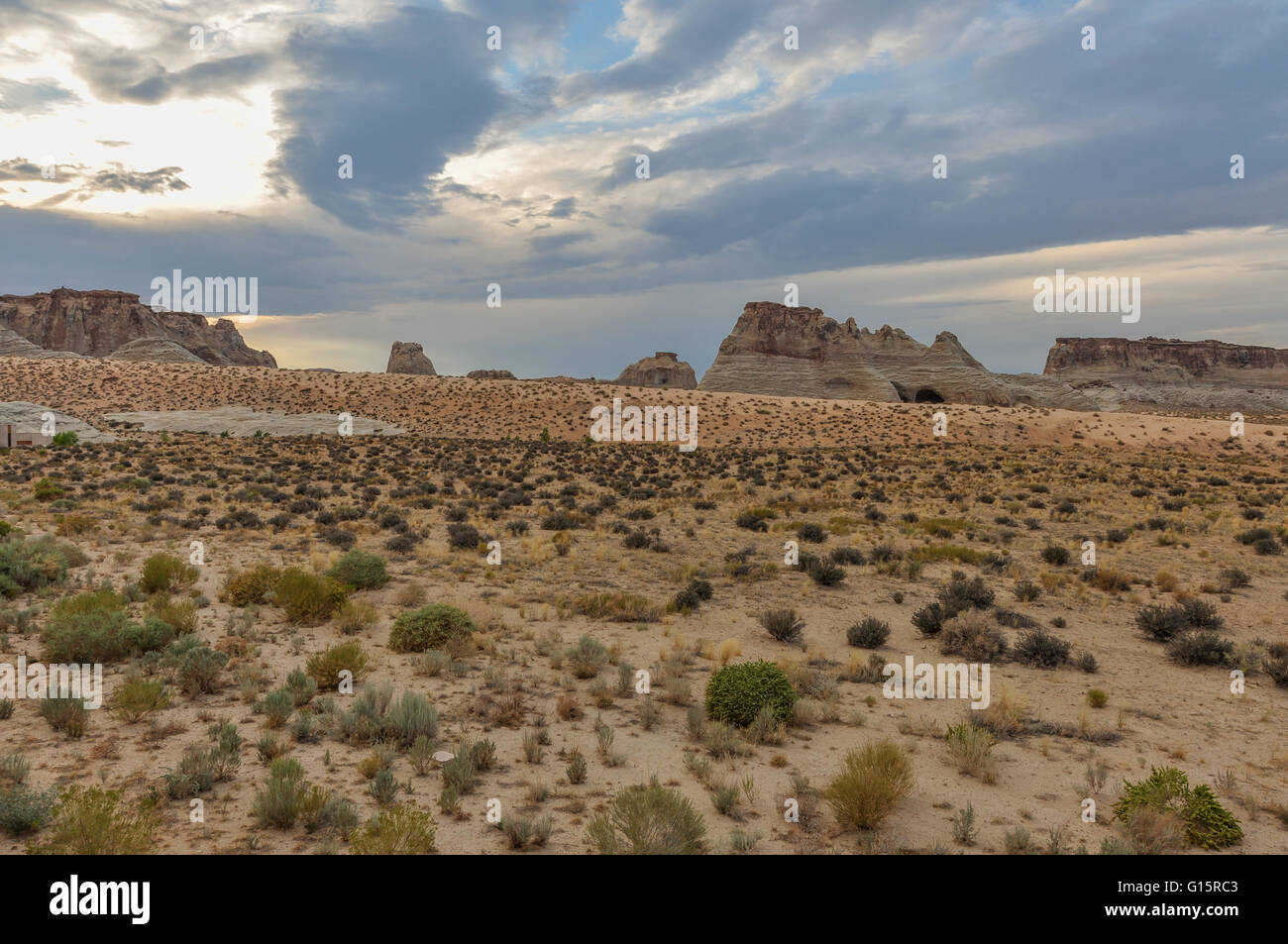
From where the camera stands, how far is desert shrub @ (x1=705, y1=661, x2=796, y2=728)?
26.2 feet

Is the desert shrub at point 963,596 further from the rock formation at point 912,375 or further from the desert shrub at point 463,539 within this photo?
the rock formation at point 912,375

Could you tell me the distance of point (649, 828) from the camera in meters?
5.28

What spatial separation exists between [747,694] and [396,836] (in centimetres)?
432

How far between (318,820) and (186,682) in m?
3.97

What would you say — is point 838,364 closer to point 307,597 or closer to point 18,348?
point 307,597

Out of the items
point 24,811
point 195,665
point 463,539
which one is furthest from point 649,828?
point 463,539

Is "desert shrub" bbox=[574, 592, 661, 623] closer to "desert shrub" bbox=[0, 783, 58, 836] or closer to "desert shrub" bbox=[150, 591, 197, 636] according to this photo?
"desert shrub" bbox=[150, 591, 197, 636]

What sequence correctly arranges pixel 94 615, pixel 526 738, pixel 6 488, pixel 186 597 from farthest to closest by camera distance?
pixel 6 488, pixel 186 597, pixel 94 615, pixel 526 738

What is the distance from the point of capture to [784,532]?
66.1 ft

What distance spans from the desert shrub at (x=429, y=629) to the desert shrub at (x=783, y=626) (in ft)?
16.0

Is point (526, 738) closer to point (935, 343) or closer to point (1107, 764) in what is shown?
point (1107, 764)

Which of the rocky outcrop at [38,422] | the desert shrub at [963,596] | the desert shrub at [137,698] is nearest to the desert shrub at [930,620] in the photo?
the desert shrub at [963,596]

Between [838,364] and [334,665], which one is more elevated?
[838,364]

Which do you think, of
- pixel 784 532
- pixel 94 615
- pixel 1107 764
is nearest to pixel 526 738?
pixel 1107 764
